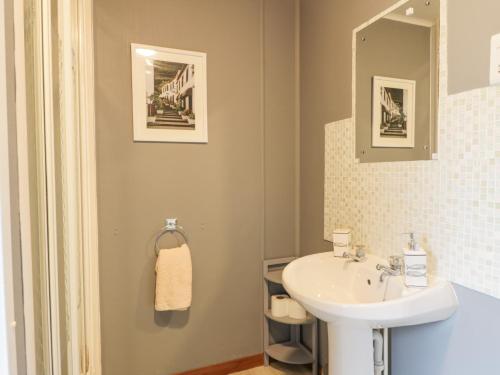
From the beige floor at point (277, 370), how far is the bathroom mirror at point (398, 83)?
4.67 ft

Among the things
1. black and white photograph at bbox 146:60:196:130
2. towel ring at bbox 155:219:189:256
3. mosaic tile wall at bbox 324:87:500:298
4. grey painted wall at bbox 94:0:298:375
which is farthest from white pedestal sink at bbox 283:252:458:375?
black and white photograph at bbox 146:60:196:130

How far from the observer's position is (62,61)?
98cm

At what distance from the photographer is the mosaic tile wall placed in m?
0.95

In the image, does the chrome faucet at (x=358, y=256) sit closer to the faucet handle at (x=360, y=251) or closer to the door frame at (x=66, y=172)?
the faucet handle at (x=360, y=251)

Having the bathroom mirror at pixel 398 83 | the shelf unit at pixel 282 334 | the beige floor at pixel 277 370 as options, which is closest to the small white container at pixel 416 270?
the bathroom mirror at pixel 398 83

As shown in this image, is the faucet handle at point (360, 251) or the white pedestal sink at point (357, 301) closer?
the white pedestal sink at point (357, 301)

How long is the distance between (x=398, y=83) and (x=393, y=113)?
130 millimetres

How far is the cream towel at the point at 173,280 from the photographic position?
1757mm

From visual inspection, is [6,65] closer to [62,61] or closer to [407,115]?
[62,61]

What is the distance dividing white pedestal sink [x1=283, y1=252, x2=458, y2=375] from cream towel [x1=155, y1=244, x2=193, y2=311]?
714mm

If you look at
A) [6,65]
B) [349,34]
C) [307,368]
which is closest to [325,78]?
[349,34]

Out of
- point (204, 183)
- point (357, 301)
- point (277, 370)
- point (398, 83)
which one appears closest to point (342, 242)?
point (357, 301)

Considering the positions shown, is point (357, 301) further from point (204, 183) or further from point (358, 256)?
point (204, 183)

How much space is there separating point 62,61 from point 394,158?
1325 millimetres
